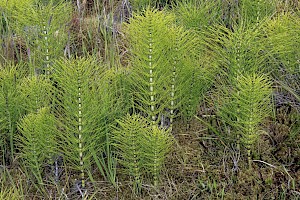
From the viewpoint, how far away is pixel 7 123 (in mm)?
2252

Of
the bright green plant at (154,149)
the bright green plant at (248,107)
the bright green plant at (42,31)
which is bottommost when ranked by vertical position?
the bright green plant at (154,149)

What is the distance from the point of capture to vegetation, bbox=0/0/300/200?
2.04 meters

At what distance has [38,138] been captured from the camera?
204cm

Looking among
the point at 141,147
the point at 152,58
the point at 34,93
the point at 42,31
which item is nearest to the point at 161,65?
the point at 152,58

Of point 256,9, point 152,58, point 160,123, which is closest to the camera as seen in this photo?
point 152,58

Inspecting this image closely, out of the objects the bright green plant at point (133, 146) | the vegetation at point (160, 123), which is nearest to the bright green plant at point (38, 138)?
the vegetation at point (160, 123)

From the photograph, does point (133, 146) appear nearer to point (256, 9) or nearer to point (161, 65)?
point (161, 65)

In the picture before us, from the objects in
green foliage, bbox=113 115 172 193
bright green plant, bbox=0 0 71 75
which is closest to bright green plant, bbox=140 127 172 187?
green foliage, bbox=113 115 172 193

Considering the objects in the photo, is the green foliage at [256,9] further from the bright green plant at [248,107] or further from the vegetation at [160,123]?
the bright green plant at [248,107]

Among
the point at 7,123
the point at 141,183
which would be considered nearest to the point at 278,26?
the point at 141,183

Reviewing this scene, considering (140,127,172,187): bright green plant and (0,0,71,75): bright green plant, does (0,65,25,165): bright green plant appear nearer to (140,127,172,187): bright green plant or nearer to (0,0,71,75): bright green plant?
(0,0,71,75): bright green plant

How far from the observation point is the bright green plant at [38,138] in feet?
6.61

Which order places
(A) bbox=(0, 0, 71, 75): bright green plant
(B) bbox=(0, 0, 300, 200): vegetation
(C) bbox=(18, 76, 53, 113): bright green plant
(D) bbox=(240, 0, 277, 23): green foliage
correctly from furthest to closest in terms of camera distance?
(D) bbox=(240, 0, 277, 23): green foliage, (A) bbox=(0, 0, 71, 75): bright green plant, (C) bbox=(18, 76, 53, 113): bright green plant, (B) bbox=(0, 0, 300, 200): vegetation

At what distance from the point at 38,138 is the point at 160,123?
67cm
